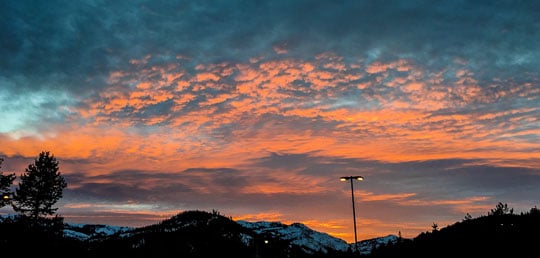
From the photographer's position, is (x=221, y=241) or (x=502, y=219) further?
(x=221, y=241)

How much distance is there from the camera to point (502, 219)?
44844 millimetres

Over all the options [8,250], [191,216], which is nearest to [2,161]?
[8,250]

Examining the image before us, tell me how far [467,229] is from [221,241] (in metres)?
64.9

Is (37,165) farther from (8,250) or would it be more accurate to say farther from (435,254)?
(435,254)

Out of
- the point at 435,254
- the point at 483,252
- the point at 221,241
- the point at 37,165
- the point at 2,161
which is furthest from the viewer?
the point at 221,241

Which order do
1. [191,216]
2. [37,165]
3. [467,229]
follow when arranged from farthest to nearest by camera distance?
[191,216] → [37,165] → [467,229]

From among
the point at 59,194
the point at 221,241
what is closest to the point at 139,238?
the point at 221,241

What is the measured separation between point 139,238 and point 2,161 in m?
68.4

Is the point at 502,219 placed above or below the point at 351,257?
above

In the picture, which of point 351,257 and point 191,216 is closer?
point 351,257

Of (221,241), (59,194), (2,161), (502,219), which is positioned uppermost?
(2,161)

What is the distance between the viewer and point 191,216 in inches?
6811

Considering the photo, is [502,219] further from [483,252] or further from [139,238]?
[139,238]

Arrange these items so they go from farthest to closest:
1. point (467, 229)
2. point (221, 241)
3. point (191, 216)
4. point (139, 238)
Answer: point (191, 216) → point (139, 238) → point (221, 241) → point (467, 229)
